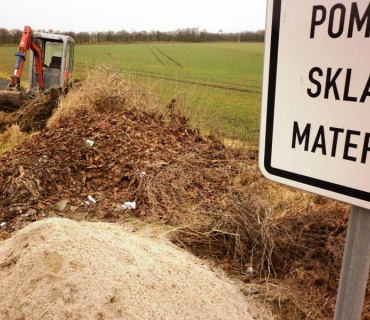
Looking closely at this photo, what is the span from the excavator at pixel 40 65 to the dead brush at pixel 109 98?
101 inches

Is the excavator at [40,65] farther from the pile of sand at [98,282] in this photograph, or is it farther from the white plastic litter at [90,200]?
the pile of sand at [98,282]

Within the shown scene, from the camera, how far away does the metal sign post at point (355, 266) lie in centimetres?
83

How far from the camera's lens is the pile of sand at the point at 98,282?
6.57 feet

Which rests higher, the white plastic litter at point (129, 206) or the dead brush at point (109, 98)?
the dead brush at point (109, 98)

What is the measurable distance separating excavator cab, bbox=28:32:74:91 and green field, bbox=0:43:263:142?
1.76 feet

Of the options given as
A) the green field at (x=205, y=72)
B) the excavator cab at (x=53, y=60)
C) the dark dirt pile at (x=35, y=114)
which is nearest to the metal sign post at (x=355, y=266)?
the green field at (x=205, y=72)

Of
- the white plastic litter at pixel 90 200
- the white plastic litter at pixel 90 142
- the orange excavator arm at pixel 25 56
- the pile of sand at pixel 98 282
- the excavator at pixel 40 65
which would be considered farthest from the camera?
the orange excavator arm at pixel 25 56

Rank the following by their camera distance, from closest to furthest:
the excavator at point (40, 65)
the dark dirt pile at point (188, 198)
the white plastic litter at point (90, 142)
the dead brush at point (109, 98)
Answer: the dark dirt pile at point (188, 198)
the white plastic litter at point (90, 142)
the dead brush at point (109, 98)
the excavator at point (40, 65)

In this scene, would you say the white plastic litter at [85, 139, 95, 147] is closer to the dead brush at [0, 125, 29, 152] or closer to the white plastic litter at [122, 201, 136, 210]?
the white plastic litter at [122, 201, 136, 210]

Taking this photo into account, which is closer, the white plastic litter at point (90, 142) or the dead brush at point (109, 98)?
the white plastic litter at point (90, 142)

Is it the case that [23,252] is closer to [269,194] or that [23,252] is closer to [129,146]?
[129,146]

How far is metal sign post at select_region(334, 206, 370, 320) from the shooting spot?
83 cm

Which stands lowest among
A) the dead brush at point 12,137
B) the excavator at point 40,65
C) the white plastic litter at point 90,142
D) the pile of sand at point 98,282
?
the pile of sand at point 98,282

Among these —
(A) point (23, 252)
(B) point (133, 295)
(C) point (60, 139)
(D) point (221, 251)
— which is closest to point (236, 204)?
(D) point (221, 251)
